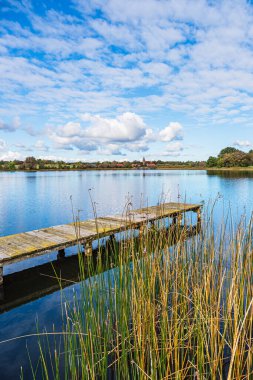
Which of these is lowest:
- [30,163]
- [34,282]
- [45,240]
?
[34,282]

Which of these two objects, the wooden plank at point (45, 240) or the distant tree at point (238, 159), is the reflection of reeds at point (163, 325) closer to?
the wooden plank at point (45, 240)

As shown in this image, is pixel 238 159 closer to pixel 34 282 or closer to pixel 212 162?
pixel 212 162

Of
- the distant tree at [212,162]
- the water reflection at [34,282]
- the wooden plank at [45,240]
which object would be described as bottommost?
the water reflection at [34,282]

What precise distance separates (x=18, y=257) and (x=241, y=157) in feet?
249

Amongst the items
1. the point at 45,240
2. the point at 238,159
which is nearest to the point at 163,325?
the point at 45,240

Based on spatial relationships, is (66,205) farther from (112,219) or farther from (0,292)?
(0,292)

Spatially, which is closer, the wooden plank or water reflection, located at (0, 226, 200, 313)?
water reflection, located at (0, 226, 200, 313)

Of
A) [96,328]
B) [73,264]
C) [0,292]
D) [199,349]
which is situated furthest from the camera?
[73,264]

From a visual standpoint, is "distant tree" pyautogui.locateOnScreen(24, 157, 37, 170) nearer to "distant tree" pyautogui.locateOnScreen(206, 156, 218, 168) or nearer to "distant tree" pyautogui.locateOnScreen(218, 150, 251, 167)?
"distant tree" pyautogui.locateOnScreen(206, 156, 218, 168)

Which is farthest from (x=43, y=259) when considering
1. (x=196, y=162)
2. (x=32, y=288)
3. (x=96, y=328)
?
(x=196, y=162)

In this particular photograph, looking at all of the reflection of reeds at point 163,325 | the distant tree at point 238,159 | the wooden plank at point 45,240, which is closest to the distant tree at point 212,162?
the distant tree at point 238,159

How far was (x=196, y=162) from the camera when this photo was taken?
107 meters

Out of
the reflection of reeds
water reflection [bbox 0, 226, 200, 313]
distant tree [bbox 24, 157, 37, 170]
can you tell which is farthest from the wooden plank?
distant tree [bbox 24, 157, 37, 170]

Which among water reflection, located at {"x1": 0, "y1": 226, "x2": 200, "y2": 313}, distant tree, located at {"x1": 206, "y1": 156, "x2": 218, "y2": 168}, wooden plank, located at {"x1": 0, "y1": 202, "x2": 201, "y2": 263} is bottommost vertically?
water reflection, located at {"x1": 0, "y1": 226, "x2": 200, "y2": 313}
